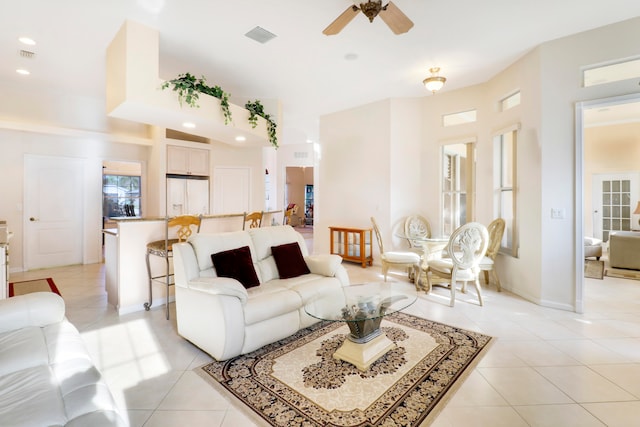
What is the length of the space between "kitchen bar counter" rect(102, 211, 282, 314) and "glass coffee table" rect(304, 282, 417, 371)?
230 cm

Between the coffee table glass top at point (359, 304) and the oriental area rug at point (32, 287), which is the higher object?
the coffee table glass top at point (359, 304)

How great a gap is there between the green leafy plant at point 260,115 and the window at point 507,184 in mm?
3437

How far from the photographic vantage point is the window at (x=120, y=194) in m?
8.04

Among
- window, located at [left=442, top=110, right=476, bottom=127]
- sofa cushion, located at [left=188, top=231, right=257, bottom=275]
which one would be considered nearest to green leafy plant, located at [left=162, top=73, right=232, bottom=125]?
sofa cushion, located at [left=188, top=231, right=257, bottom=275]

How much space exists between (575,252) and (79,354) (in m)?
4.54

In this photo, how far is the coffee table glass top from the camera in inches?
90.7

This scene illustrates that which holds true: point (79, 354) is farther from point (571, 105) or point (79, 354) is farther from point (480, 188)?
point (480, 188)

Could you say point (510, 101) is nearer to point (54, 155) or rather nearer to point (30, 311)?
point (30, 311)

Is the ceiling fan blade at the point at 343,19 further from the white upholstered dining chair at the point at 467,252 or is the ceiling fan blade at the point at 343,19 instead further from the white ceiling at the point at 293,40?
the white upholstered dining chair at the point at 467,252

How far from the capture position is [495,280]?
4.40 m

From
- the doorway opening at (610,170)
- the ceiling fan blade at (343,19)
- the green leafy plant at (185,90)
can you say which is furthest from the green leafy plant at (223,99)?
the doorway opening at (610,170)

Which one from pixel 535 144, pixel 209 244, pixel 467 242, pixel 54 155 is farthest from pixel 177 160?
pixel 535 144

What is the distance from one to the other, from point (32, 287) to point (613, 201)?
11269mm

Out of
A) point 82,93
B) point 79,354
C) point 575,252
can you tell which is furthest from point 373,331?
point 82,93
